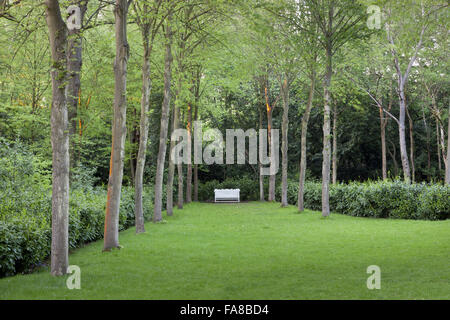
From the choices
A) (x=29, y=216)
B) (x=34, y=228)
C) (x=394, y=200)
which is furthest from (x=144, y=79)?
(x=394, y=200)

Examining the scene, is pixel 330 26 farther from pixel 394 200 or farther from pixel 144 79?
pixel 144 79

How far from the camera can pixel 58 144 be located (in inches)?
281

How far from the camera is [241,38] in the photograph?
767 inches

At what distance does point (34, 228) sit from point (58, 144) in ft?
6.78

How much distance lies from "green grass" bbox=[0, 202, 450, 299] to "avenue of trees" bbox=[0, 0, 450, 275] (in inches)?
41.6

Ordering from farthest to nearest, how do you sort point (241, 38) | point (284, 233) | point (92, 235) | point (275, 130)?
point (275, 130), point (241, 38), point (284, 233), point (92, 235)

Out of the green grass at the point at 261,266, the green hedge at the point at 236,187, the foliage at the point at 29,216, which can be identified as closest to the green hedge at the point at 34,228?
the foliage at the point at 29,216

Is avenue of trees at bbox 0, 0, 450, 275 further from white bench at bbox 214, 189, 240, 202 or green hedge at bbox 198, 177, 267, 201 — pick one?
white bench at bbox 214, 189, 240, 202

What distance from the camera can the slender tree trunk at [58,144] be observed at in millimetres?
7137

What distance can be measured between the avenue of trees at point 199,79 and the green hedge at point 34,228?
76 centimetres

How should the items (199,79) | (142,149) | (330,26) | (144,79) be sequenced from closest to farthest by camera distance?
(144,79)
(142,149)
(330,26)
(199,79)
